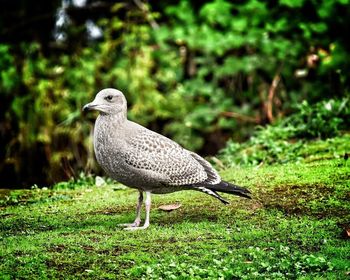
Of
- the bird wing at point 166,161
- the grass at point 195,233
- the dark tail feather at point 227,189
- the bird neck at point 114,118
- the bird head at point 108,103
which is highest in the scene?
the bird head at point 108,103

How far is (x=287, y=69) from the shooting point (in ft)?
47.5

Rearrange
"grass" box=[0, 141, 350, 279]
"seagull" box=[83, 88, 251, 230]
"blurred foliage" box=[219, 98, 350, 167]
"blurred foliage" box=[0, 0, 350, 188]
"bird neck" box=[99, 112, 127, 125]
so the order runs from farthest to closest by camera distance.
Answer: "blurred foliage" box=[0, 0, 350, 188], "blurred foliage" box=[219, 98, 350, 167], "bird neck" box=[99, 112, 127, 125], "seagull" box=[83, 88, 251, 230], "grass" box=[0, 141, 350, 279]

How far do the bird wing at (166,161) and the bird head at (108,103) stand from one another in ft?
0.95

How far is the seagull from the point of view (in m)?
6.38

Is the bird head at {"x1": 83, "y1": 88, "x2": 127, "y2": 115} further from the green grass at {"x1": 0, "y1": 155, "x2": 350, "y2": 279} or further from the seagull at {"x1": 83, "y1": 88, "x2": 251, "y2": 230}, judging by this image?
the green grass at {"x1": 0, "y1": 155, "x2": 350, "y2": 279}

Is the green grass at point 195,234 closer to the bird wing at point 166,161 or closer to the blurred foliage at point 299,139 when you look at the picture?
the bird wing at point 166,161

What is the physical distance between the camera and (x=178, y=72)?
51.4 ft

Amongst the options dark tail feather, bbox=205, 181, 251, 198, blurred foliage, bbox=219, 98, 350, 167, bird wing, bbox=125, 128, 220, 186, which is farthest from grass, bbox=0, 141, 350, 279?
blurred foliage, bbox=219, 98, 350, 167

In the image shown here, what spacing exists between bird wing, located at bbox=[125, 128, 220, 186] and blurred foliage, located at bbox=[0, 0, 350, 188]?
5690mm

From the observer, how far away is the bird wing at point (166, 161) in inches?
253

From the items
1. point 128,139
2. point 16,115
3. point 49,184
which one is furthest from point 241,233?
point 16,115

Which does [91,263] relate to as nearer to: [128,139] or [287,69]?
[128,139]

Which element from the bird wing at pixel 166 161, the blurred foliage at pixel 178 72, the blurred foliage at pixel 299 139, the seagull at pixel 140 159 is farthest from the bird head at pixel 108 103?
the blurred foliage at pixel 178 72

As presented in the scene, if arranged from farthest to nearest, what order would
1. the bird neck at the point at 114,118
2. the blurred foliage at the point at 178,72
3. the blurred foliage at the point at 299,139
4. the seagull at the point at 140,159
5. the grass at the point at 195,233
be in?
the blurred foliage at the point at 178,72 → the blurred foliage at the point at 299,139 → the bird neck at the point at 114,118 → the seagull at the point at 140,159 → the grass at the point at 195,233
